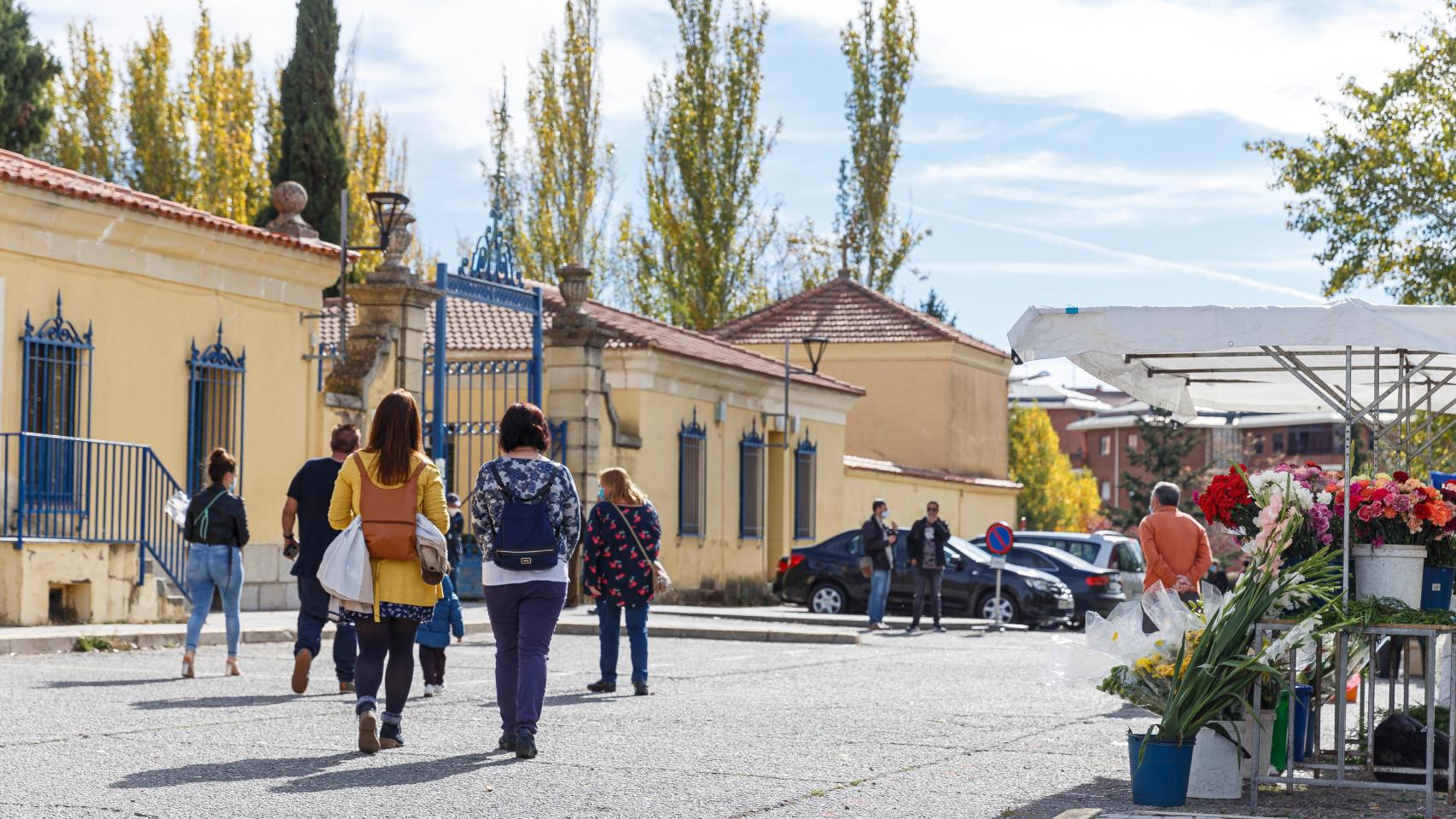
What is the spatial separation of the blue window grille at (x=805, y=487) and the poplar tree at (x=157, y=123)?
17.9 meters

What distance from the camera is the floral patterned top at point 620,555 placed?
1320 centimetres

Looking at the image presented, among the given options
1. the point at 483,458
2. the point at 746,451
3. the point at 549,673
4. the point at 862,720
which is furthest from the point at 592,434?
the point at 862,720

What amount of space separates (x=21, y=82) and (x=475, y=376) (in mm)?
16796

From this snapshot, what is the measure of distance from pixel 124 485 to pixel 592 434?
877 centimetres

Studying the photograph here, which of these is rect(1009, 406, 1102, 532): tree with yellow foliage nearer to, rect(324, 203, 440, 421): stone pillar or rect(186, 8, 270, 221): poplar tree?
rect(186, 8, 270, 221): poplar tree

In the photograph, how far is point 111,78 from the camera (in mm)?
45781

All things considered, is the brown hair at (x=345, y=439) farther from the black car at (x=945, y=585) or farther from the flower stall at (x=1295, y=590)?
the black car at (x=945, y=585)

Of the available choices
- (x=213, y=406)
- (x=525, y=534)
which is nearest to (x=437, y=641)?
(x=525, y=534)

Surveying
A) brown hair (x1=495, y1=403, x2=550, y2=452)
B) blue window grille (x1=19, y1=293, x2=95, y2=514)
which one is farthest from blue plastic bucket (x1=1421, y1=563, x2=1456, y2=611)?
blue window grille (x1=19, y1=293, x2=95, y2=514)

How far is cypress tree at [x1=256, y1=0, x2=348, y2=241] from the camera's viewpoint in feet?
139

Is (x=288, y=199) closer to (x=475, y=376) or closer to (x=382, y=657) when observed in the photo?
(x=475, y=376)

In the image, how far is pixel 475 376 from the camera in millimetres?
29547

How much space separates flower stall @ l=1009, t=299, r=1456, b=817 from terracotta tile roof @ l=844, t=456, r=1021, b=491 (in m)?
29.5

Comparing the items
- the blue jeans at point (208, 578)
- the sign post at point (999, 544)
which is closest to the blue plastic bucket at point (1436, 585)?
the blue jeans at point (208, 578)
